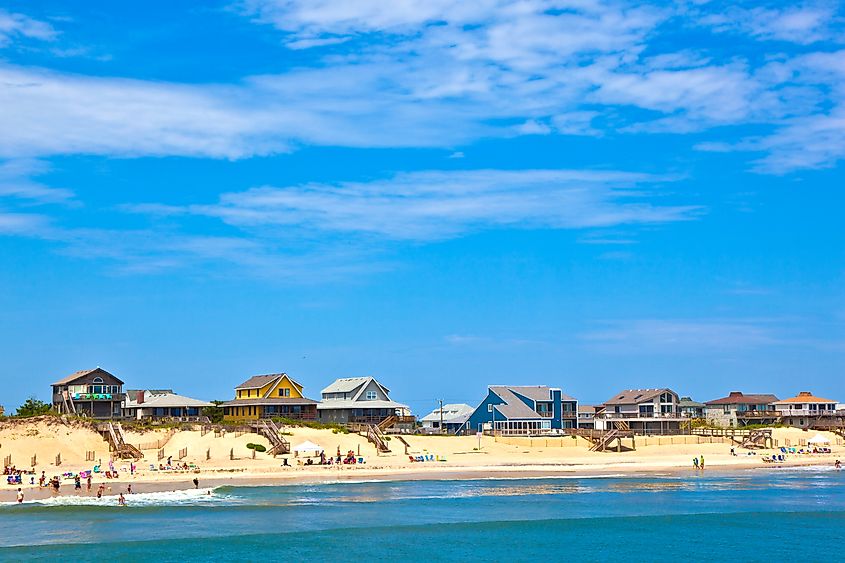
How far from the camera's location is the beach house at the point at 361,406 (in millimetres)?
103062

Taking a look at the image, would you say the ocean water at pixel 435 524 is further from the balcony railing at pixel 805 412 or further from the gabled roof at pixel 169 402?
the balcony railing at pixel 805 412

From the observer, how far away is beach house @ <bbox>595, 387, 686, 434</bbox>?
11450 cm

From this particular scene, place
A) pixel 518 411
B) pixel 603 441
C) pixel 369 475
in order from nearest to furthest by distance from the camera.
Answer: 1. pixel 369 475
2. pixel 603 441
3. pixel 518 411

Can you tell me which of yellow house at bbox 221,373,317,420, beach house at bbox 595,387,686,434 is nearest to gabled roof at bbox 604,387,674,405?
beach house at bbox 595,387,686,434

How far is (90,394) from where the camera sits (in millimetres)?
93500

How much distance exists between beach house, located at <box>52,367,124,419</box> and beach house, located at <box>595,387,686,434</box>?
51633 millimetres

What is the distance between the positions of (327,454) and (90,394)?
25571 millimetres

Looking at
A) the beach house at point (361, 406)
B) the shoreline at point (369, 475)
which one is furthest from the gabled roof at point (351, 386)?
the shoreline at point (369, 475)

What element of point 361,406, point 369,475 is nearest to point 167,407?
point 361,406

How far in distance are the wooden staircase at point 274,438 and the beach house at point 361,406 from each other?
1624 centimetres

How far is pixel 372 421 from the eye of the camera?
103 meters

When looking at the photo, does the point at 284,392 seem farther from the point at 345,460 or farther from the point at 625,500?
the point at 625,500

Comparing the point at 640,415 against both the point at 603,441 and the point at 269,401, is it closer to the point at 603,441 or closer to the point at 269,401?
the point at 603,441

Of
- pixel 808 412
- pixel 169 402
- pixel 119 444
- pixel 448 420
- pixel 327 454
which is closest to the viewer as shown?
pixel 119 444
